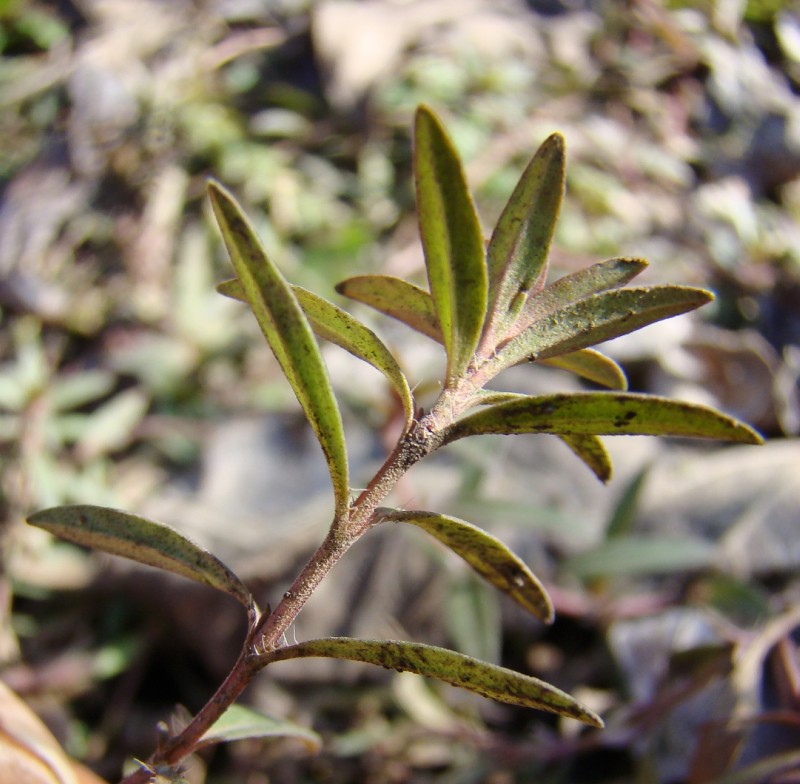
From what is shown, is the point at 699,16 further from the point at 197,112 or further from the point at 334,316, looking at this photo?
the point at 334,316

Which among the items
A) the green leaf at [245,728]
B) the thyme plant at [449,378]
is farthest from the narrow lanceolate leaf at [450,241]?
the green leaf at [245,728]

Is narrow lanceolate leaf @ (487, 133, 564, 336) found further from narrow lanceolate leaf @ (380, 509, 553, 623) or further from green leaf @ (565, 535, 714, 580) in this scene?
green leaf @ (565, 535, 714, 580)

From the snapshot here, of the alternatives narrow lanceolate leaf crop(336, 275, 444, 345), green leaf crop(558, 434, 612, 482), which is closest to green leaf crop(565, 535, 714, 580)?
green leaf crop(558, 434, 612, 482)

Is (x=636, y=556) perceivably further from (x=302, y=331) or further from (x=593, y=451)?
(x=302, y=331)

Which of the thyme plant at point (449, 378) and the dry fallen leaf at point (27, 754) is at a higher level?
the thyme plant at point (449, 378)

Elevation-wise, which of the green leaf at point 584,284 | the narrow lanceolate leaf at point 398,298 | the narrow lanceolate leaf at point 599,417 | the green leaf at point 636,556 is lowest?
the green leaf at point 636,556

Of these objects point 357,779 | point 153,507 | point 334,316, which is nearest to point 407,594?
point 357,779

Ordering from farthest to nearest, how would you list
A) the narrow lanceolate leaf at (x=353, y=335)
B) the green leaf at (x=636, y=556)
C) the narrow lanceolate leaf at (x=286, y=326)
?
the green leaf at (x=636, y=556), the narrow lanceolate leaf at (x=353, y=335), the narrow lanceolate leaf at (x=286, y=326)

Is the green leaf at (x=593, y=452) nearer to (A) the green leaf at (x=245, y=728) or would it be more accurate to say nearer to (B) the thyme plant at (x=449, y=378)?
(B) the thyme plant at (x=449, y=378)
